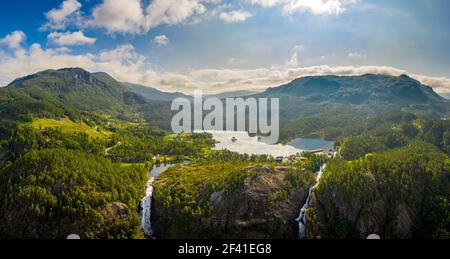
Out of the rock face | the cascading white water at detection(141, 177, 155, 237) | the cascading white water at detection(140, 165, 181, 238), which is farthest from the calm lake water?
the rock face

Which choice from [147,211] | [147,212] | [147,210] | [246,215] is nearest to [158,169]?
[147,210]

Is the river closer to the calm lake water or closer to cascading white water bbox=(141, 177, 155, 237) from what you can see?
cascading white water bbox=(141, 177, 155, 237)

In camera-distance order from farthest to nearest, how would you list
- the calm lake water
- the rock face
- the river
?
the calm lake water, the river, the rock face

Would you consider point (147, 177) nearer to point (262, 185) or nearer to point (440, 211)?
point (262, 185)

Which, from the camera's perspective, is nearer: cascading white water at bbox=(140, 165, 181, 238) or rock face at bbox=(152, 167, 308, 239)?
rock face at bbox=(152, 167, 308, 239)

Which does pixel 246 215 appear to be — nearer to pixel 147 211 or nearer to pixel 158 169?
pixel 147 211

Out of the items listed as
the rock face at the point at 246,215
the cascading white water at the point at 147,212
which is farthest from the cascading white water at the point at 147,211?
the rock face at the point at 246,215

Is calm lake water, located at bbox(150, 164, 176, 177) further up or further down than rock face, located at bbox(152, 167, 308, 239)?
further up
